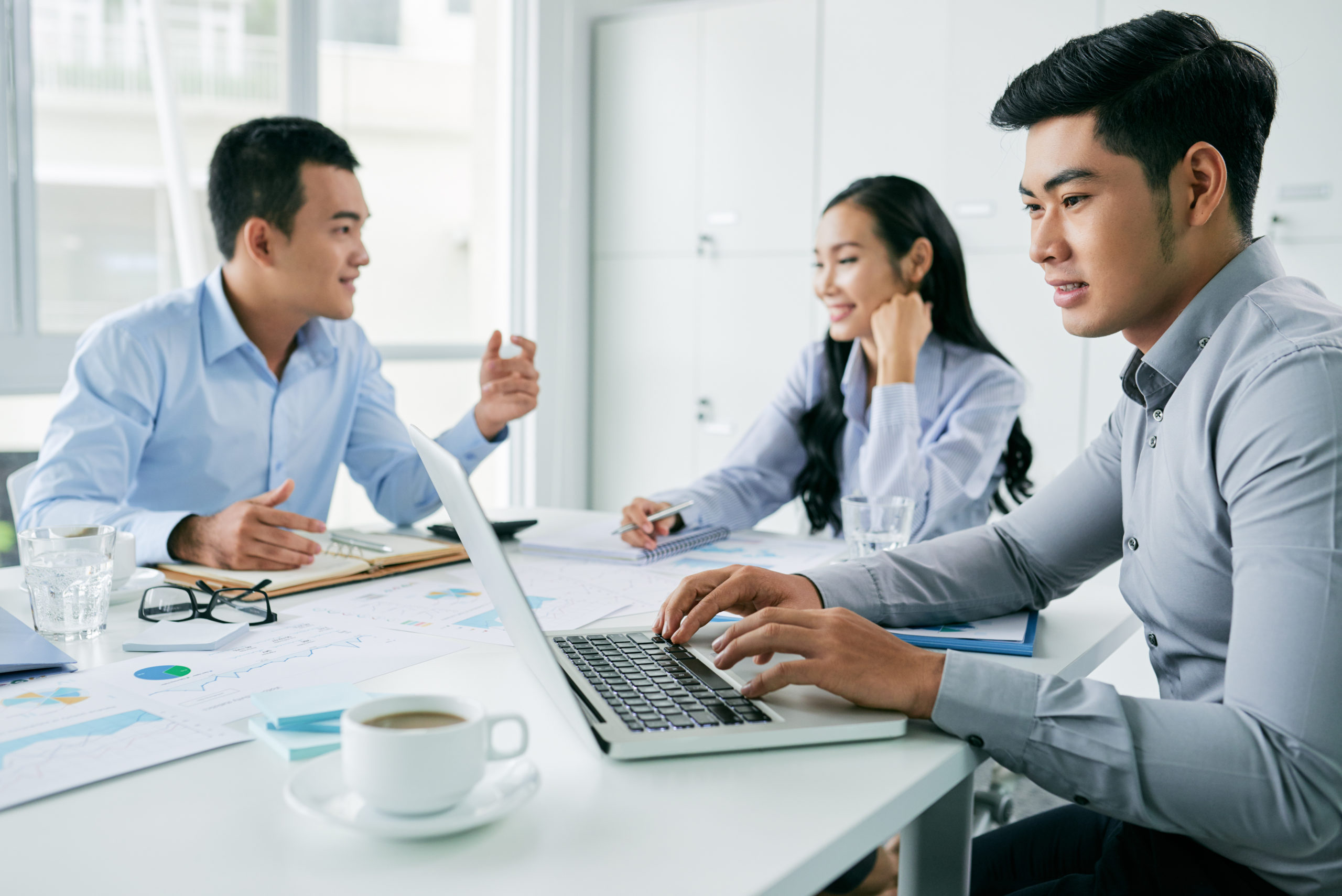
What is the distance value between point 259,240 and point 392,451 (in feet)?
1.58

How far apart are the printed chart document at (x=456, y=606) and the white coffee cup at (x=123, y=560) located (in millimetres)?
236

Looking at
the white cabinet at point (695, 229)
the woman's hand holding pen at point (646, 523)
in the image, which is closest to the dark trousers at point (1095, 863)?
the woman's hand holding pen at point (646, 523)

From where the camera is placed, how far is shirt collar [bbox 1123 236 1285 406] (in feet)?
3.36

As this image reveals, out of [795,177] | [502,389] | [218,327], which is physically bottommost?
[502,389]

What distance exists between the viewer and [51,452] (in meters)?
1.68

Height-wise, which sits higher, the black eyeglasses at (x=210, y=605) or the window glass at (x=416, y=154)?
the window glass at (x=416, y=154)

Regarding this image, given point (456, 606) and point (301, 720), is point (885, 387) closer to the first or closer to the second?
point (456, 606)

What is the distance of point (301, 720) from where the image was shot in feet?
2.82

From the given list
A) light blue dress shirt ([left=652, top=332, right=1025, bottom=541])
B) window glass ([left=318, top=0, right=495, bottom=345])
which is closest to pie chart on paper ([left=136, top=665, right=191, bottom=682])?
light blue dress shirt ([left=652, top=332, right=1025, bottom=541])

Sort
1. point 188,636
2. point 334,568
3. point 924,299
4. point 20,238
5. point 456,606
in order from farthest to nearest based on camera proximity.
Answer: point 20,238
point 924,299
point 334,568
point 456,606
point 188,636

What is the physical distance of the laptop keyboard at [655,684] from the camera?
2.80 feet

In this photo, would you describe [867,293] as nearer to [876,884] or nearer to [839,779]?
[876,884]

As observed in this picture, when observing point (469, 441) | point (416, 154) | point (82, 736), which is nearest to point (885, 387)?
point (469, 441)

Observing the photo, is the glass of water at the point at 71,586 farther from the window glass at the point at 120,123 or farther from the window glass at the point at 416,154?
the window glass at the point at 416,154
